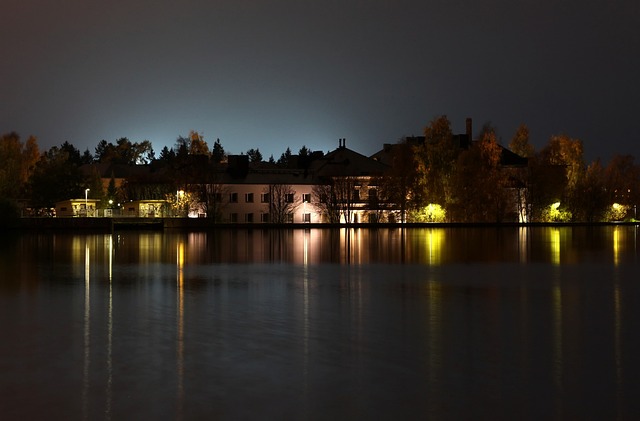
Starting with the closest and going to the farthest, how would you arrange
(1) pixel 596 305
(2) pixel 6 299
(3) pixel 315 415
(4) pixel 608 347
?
(3) pixel 315 415
(4) pixel 608 347
(1) pixel 596 305
(2) pixel 6 299

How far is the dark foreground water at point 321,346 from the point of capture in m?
11.1

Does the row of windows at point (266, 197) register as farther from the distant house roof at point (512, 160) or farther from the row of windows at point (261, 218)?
the distant house roof at point (512, 160)

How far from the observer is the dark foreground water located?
11.1 meters

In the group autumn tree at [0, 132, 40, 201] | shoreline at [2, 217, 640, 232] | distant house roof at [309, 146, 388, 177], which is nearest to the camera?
shoreline at [2, 217, 640, 232]

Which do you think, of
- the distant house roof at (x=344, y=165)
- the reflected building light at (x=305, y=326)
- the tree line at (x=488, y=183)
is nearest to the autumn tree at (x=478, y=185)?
the tree line at (x=488, y=183)

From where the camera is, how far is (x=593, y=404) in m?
11.0

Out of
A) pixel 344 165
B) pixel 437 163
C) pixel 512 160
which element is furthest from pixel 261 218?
pixel 512 160

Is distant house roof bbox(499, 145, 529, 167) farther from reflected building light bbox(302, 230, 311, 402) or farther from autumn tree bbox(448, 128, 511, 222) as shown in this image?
reflected building light bbox(302, 230, 311, 402)

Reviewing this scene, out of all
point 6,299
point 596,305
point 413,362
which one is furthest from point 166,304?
point 596,305

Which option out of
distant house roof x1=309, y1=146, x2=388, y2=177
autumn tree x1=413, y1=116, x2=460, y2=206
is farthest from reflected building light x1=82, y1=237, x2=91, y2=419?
distant house roof x1=309, y1=146, x2=388, y2=177

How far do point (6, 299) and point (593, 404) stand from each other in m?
16.1

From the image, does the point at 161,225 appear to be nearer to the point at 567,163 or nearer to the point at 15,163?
the point at 15,163

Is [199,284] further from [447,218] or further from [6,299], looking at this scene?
[447,218]

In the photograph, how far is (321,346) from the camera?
49.2 feet
